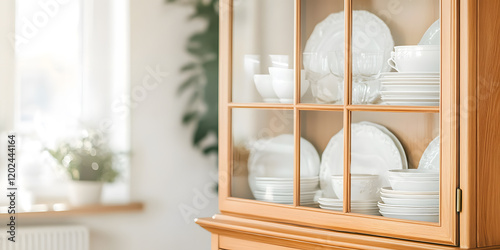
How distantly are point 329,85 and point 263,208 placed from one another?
373 mm

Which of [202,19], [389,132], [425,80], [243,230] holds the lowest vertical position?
[243,230]

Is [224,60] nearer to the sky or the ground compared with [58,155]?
nearer to the sky

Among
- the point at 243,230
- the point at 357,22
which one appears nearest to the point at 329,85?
the point at 357,22

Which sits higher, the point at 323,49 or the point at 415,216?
the point at 323,49

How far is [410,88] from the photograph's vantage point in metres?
1.46

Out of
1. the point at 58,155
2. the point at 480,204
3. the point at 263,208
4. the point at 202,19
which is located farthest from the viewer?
the point at 202,19

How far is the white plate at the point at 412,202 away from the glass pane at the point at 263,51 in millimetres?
369

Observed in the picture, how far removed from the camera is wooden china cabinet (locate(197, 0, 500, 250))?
1.33m

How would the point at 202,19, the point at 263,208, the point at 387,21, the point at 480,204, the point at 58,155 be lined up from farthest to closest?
the point at 202,19, the point at 58,155, the point at 263,208, the point at 387,21, the point at 480,204

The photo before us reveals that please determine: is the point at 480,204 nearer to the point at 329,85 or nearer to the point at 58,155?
the point at 329,85

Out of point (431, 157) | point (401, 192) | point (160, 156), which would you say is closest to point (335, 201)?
point (401, 192)

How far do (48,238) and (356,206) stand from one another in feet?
4.48

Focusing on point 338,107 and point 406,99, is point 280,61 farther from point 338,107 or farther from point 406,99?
point 406,99

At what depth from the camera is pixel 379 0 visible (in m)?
1.53
